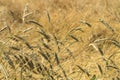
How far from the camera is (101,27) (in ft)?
14.3

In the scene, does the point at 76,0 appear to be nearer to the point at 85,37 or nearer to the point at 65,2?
the point at 65,2

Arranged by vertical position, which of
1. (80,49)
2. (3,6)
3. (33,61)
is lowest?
(33,61)

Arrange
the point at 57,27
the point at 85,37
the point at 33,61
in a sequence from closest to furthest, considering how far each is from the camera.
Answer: the point at 33,61 → the point at 85,37 → the point at 57,27

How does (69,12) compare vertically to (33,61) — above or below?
above

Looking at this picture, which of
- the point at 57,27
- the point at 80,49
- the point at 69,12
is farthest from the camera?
the point at 69,12

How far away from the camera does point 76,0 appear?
5.05 meters

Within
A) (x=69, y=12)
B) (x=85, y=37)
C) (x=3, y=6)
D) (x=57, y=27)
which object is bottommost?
(x=85, y=37)

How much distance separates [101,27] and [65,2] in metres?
0.84

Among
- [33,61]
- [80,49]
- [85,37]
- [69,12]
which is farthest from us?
[69,12]

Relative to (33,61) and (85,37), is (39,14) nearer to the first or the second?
(85,37)

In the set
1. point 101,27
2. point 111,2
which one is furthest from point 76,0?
point 101,27

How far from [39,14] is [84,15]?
21.6 inches

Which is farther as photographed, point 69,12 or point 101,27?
point 69,12

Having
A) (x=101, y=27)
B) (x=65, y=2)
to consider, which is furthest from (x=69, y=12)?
(x=101, y=27)
